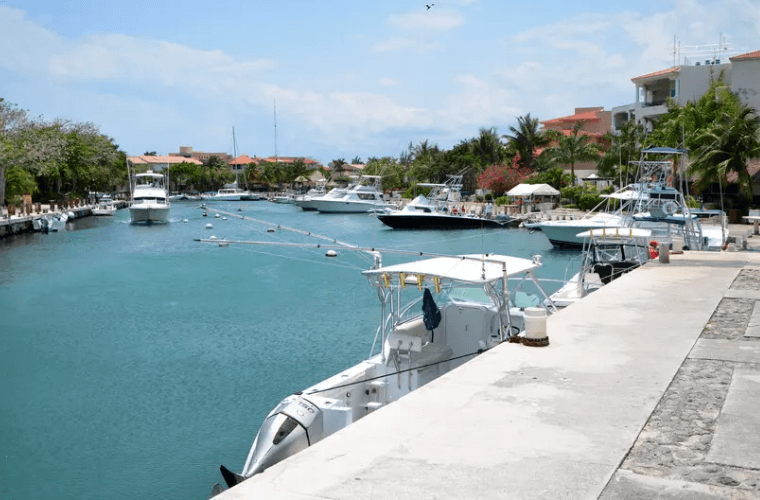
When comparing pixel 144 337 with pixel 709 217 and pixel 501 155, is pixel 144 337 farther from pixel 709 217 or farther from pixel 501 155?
pixel 501 155

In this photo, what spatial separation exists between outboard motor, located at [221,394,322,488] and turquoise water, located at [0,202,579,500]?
9.54 feet

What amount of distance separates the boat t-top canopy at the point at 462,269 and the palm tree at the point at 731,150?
1659 inches

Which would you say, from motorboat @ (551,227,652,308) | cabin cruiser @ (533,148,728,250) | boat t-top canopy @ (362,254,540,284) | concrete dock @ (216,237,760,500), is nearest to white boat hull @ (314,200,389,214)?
cabin cruiser @ (533,148,728,250)

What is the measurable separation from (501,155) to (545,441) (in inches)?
3594

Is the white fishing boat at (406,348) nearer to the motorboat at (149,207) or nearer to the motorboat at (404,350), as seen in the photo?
the motorboat at (404,350)

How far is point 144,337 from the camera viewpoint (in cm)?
2688

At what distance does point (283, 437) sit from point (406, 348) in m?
3.06

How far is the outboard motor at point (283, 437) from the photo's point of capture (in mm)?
11898

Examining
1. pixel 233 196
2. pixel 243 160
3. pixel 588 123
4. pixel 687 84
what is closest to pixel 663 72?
pixel 687 84

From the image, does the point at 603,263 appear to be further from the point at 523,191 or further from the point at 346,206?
the point at 346,206

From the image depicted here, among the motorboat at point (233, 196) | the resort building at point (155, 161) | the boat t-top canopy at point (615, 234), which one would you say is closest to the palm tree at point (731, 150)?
the boat t-top canopy at point (615, 234)

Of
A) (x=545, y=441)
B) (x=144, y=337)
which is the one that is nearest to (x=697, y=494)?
(x=545, y=441)

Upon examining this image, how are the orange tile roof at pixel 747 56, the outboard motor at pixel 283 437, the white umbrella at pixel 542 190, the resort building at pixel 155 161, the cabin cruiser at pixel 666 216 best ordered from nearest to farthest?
the outboard motor at pixel 283 437 < the cabin cruiser at pixel 666 216 < the orange tile roof at pixel 747 56 < the white umbrella at pixel 542 190 < the resort building at pixel 155 161

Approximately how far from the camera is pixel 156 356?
23984mm
